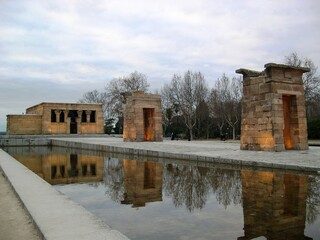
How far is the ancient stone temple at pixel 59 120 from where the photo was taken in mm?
52719

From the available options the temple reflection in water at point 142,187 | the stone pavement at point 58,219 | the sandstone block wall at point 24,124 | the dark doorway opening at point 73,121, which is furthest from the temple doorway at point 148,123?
the sandstone block wall at point 24,124

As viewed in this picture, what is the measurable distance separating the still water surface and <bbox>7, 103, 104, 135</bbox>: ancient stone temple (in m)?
44.9

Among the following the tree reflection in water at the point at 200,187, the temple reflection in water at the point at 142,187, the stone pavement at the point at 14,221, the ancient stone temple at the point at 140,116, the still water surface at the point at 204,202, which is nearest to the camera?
the stone pavement at the point at 14,221

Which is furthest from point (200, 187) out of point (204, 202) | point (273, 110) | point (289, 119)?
point (289, 119)

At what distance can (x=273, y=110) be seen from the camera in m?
17.1

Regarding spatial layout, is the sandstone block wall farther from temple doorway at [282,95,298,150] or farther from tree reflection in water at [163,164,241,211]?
tree reflection in water at [163,164,241,211]

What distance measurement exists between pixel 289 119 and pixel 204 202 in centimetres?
1380

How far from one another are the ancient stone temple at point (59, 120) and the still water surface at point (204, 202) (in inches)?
1768

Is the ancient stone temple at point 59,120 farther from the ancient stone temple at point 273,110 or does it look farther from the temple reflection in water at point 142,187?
the temple reflection in water at point 142,187

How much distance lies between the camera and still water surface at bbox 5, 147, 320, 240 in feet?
15.9

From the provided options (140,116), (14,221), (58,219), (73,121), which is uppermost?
(73,121)

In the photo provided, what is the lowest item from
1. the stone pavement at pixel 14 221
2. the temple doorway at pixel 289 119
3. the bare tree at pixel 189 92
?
the stone pavement at pixel 14 221

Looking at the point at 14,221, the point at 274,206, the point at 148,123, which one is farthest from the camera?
the point at 148,123

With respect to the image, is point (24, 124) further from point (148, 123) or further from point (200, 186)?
point (200, 186)
